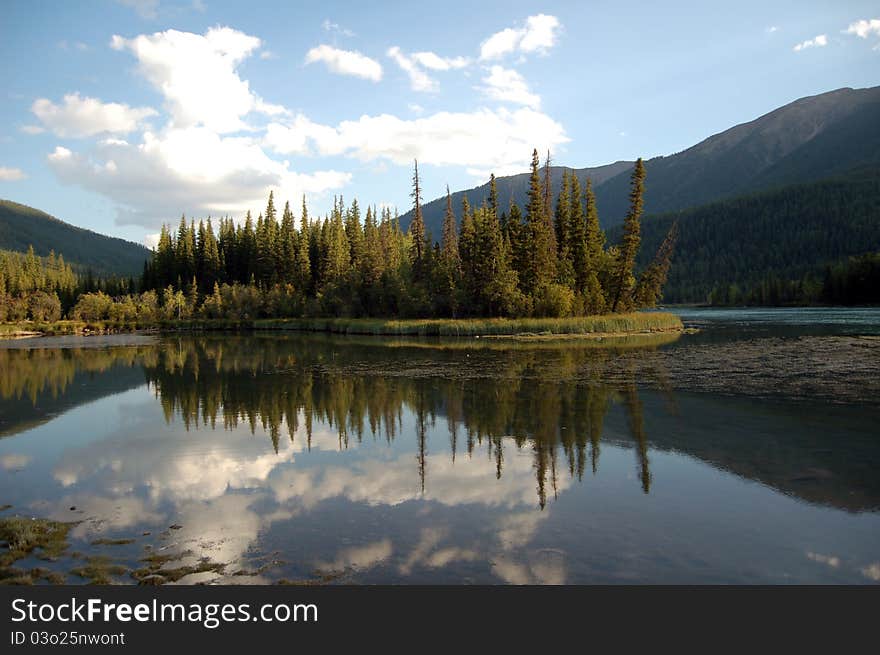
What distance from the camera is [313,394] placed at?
1093 inches

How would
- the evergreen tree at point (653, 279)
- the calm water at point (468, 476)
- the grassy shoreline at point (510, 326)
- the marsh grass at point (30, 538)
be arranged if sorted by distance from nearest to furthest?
1. the calm water at point (468, 476)
2. the marsh grass at point (30, 538)
3. the grassy shoreline at point (510, 326)
4. the evergreen tree at point (653, 279)

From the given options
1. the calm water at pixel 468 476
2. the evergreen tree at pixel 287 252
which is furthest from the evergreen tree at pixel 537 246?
the evergreen tree at pixel 287 252

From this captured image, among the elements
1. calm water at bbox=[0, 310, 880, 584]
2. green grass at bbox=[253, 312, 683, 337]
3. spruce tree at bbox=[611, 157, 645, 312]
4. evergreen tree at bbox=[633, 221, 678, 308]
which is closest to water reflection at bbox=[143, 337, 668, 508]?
calm water at bbox=[0, 310, 880, 584]

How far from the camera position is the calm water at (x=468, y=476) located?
9.55 meters

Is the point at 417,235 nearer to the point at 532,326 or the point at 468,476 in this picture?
the point at 532,326

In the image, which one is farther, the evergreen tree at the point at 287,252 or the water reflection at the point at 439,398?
the evergreen tree at the point at 287,252

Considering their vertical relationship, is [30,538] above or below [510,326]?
below

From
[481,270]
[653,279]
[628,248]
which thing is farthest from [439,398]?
[653,279]

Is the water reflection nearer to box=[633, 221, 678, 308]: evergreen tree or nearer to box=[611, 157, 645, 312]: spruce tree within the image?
box=[611, 157, 645, 312]: spruce tree

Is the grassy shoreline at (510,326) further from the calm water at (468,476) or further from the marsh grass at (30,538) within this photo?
the marsh grass at (30,538)

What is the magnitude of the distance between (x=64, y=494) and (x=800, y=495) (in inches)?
633

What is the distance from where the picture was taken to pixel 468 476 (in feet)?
47.5

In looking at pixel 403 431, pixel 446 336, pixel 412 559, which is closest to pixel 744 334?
pixel 446 336
